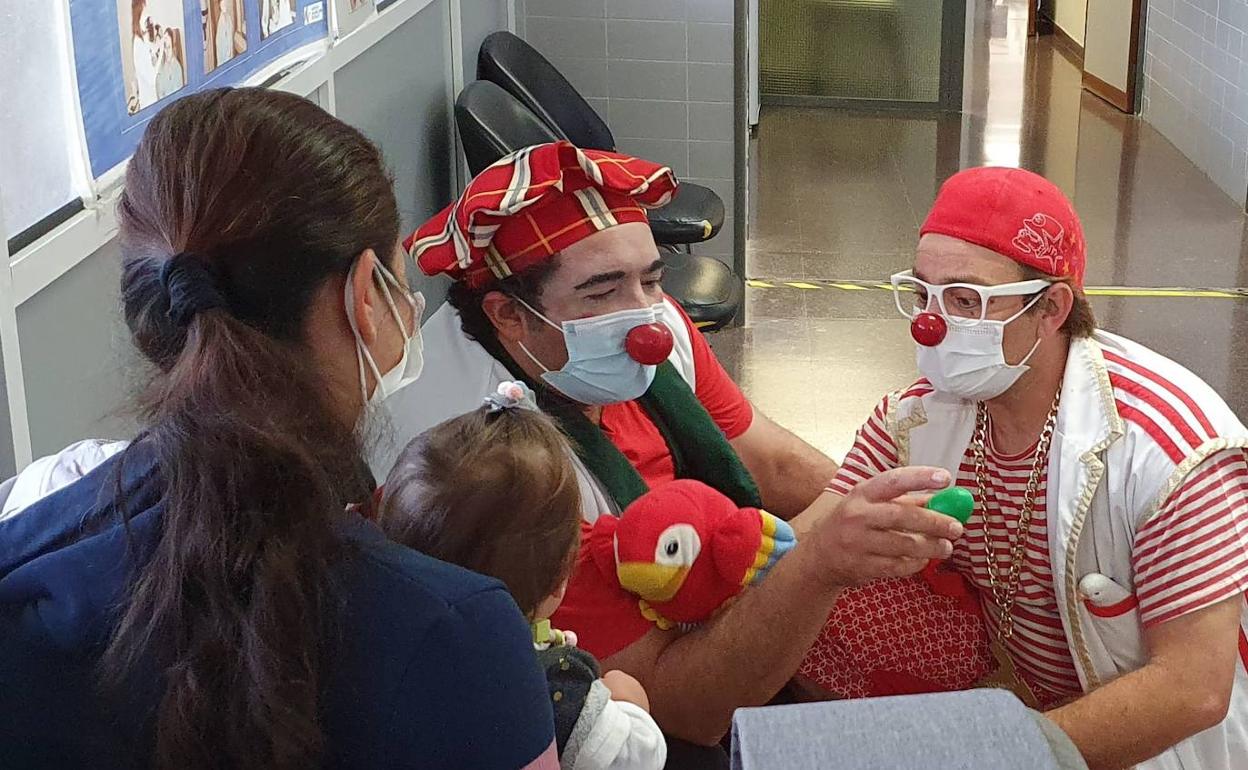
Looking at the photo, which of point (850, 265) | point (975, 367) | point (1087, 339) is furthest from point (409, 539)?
point (850, 265)

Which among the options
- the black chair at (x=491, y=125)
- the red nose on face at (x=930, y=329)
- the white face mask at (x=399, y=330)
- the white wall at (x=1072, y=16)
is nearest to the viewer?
the white face mask at (x=399, y=330)

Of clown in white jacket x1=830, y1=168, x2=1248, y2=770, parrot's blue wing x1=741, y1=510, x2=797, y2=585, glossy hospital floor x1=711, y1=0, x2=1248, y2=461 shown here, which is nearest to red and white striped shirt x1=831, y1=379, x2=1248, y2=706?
clown in white jacket x1=830, y1=168, x2=1248, y2=770

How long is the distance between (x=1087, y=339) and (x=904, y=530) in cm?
42

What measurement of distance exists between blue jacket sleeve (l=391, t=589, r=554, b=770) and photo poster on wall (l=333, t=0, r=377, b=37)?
2326mm

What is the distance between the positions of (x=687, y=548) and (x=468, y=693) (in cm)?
78

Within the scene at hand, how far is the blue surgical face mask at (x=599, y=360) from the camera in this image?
2.04 meters

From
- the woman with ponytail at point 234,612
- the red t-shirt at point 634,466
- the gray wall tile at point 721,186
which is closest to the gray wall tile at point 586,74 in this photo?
the gray wall tile at point 721,186

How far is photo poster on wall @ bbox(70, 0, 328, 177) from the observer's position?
1914mm

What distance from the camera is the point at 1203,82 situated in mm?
6723

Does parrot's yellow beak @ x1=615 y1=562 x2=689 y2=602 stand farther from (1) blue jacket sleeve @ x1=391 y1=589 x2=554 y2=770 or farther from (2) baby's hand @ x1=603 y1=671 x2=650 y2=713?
(1) blue jacket sleeve @ x1=391 y1=589 x2=554 y2=770

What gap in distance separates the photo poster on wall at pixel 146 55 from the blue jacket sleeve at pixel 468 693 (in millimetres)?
1110

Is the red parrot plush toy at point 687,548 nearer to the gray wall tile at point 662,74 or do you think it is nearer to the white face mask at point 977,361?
the white face mask at point 977,361

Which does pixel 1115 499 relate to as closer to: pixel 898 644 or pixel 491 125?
pixel 898 644

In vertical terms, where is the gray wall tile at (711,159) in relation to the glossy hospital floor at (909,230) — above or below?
above
